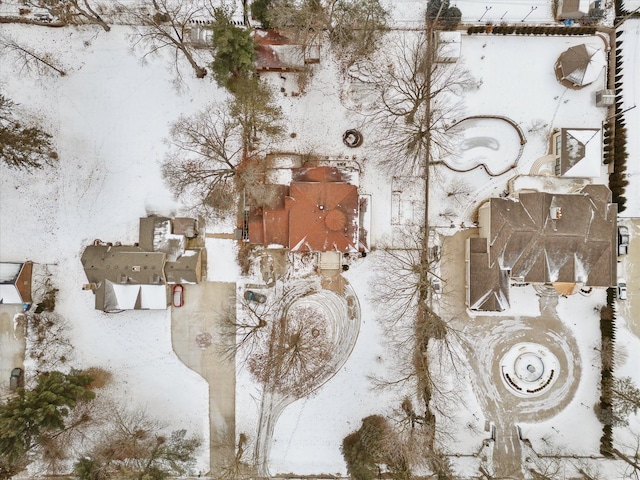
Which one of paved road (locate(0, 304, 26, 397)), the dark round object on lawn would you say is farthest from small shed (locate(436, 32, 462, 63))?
paved road (locate(0, 304, 26, 397))

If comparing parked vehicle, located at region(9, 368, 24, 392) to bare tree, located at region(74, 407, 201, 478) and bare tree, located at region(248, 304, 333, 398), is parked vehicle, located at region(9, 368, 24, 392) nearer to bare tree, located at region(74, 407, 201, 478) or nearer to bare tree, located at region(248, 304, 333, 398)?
bare tree, located at region(74, 407, 201, 478)

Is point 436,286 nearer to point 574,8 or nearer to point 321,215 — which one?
point 321,215

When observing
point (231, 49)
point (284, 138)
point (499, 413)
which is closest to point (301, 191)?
point (284, 138)

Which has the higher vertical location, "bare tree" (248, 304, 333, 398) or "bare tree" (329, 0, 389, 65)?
"bare tree" (329, 0, 389, 65)

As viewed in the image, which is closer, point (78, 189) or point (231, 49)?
point (231, 49)

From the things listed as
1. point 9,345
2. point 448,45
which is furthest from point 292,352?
point 448,45

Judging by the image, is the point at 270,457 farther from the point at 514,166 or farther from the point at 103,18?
the point at 103,18

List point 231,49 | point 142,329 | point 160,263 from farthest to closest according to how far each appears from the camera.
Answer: point 142,329 < point 160,263 < point 231,49
